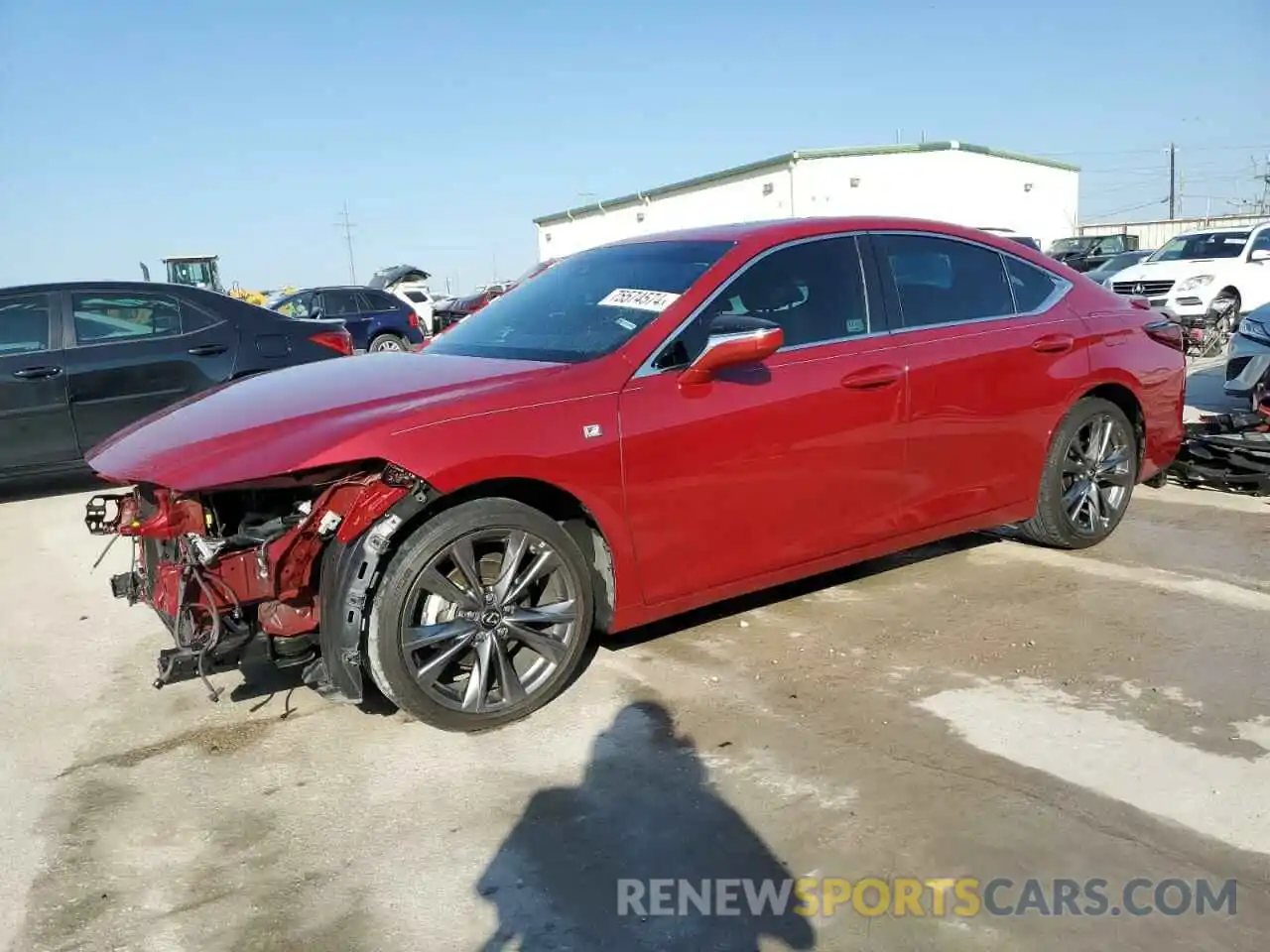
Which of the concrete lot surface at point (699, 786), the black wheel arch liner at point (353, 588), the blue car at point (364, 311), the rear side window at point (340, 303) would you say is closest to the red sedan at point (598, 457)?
the black wheel arch liner at point (353, 588)

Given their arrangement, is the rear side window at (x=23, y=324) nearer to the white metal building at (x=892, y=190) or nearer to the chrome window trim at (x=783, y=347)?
the chrome window trim at (x=783, y=347)

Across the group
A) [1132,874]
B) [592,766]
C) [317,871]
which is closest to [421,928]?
[317,871]

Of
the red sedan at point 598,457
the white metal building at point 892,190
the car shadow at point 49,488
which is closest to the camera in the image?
the red sedan at point 598,457

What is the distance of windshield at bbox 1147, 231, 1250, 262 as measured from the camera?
14.9 metres

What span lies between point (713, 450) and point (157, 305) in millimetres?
5461

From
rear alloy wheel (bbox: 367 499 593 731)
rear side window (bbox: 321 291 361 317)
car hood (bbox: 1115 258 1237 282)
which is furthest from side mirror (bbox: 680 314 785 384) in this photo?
rear side window (bbox: 321 291 361 317)

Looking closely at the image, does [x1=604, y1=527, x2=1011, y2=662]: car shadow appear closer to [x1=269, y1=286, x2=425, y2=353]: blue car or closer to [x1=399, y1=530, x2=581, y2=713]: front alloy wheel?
[x1=399, y1=530, x2=581, y2=713]: front alloy wheel

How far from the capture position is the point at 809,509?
3.92m

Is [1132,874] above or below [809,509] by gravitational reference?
below

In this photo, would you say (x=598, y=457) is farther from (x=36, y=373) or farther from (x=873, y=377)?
(x=36, y=373)

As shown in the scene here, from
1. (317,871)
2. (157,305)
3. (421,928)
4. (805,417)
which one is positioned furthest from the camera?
(157,305)

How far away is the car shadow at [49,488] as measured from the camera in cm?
771

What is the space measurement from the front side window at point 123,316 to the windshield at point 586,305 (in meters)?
3.83

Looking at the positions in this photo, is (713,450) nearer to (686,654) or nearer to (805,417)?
(805,417)
